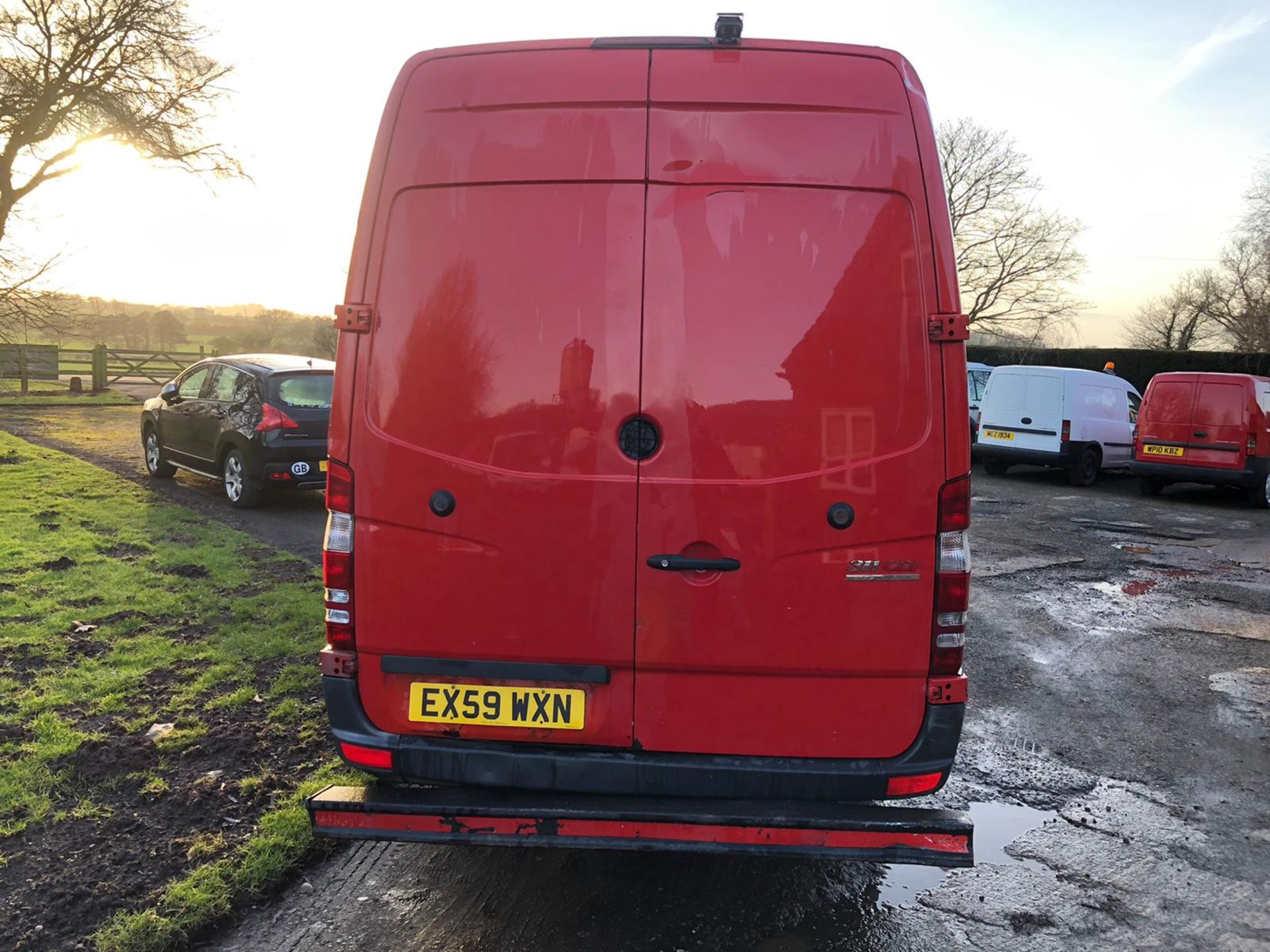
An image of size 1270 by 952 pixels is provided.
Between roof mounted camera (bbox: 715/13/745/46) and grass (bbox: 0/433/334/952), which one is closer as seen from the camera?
roof mounted camera (bbox: 715/13/745/46)

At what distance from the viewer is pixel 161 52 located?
16.9 meters

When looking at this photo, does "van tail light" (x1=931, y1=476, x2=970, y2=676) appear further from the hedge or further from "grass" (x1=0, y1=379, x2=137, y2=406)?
the hedge

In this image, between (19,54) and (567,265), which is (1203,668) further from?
(19,54)

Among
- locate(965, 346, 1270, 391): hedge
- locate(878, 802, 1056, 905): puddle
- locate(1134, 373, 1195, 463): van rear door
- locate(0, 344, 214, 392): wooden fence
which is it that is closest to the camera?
locate(878, 802, 1056, 905): puddle

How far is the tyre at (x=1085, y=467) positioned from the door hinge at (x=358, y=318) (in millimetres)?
15480

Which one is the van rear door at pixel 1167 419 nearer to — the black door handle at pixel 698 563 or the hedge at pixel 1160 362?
the black door handle at pixel 698 563

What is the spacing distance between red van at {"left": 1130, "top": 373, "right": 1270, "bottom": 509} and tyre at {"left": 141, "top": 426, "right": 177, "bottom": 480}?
47.7ft

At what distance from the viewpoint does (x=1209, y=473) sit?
13.8 meters

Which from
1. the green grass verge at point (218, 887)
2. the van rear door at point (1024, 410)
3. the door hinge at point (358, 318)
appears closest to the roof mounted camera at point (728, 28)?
the door hinge at point (358, 318)

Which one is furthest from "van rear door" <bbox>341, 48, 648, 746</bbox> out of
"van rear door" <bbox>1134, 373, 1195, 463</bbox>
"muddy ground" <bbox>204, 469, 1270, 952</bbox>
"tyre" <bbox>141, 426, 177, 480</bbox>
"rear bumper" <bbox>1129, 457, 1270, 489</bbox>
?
"rear bumper" <bbox>1129, 457, 1270, 489</bbox>

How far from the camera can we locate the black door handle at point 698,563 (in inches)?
105

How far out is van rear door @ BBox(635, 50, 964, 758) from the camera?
2.63m

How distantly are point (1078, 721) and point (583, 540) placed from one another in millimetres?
3718

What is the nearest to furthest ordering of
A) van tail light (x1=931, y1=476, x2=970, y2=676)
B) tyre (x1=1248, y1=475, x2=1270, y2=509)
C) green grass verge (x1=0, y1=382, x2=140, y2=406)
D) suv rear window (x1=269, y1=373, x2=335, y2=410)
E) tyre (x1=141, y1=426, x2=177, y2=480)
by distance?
van tail light (x1=931, y1=476, x2=970, y2=676) < suv rear window (x1=269, y1=373, x2=335, y2=410) < tyre (x1=141, y1=426, x2=177, y2=480) < tyre (x1=1248, y1=475, x2=1270, y2=509) < green grass verge (x1=0, y1=382, x2=140, y2=406)
